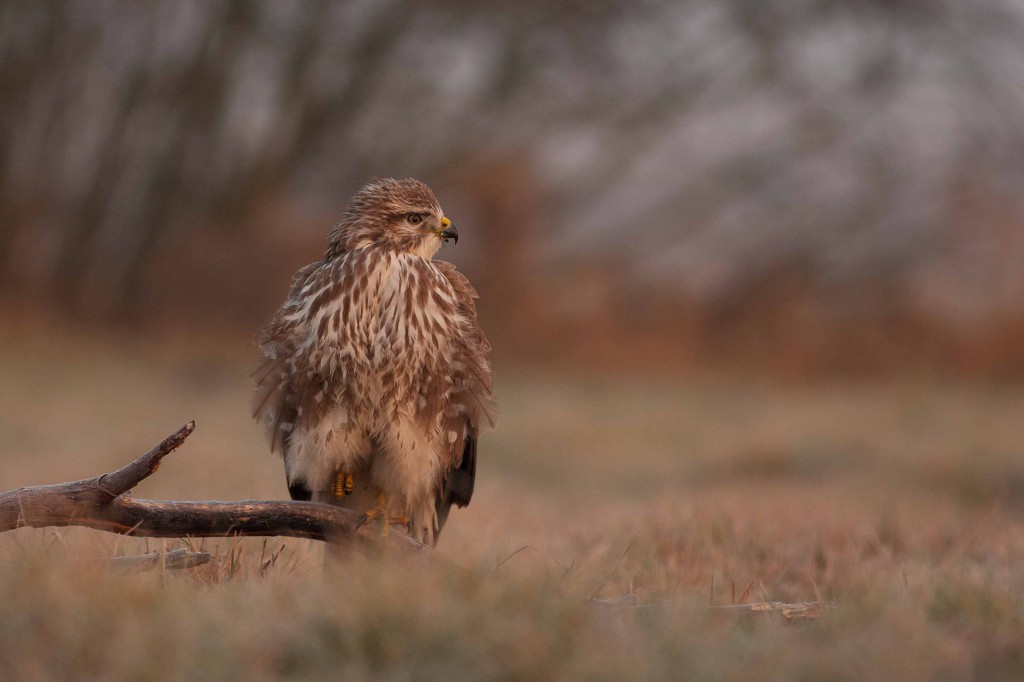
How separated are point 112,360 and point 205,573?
10062 millimetres

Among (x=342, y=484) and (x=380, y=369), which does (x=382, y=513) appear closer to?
(x=342, y=484)

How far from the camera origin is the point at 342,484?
332 centimetres

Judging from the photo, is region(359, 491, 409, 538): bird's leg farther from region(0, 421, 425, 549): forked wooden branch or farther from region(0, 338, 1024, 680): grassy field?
region(0, 421, 425, 549): forked wooden branch

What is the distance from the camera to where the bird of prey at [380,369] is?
3119mm

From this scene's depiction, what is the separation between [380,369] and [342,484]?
0.46 m

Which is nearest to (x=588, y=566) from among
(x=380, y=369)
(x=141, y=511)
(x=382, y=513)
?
(x=382, y=513)

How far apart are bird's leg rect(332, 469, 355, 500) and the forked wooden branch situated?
1.39 ft

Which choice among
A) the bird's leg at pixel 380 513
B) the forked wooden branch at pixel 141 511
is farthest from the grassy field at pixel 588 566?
the bird's leg at pixel 380 513

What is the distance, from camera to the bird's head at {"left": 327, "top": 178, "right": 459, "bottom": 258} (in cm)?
339

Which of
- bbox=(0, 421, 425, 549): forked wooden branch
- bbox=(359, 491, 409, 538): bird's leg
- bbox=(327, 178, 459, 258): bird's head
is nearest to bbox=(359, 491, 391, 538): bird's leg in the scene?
bbox=(359, 491, 409, 538): bird's leg

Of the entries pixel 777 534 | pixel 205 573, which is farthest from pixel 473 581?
pixel 777 534

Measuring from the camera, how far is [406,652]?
1.97 meters

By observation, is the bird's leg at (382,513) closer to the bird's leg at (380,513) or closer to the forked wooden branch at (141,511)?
the bird's leg at (380,513)

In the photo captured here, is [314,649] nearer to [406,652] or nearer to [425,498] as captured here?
[406,652]
